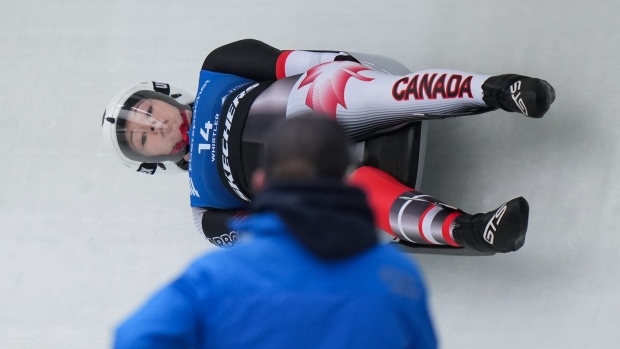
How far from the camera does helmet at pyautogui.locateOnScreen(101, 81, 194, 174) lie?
3.13 meters

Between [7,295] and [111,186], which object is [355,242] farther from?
[7,295]

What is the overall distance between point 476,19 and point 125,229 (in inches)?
68.9

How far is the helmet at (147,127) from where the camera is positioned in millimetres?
3129

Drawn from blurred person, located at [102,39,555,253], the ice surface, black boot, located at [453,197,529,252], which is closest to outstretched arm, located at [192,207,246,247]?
blurred person, located at [102,39,555,253]

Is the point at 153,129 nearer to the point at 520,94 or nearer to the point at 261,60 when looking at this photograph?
the point at 261,60

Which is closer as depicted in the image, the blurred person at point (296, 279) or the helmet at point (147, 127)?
the blurred person at point (296, 279)

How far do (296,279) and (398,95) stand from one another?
1.25 meters

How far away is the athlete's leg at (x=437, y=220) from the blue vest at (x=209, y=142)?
682 mm

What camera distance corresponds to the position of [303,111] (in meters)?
2.73

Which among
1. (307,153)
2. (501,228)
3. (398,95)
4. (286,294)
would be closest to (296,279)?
(286,294)

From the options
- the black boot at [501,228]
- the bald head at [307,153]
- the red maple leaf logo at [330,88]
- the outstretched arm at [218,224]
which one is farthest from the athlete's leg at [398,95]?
the bald head at [307,153]

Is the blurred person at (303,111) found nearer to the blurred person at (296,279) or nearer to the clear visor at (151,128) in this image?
the clear visor at (151,128)

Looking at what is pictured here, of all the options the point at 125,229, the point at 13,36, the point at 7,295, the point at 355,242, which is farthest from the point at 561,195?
the point at 13,36

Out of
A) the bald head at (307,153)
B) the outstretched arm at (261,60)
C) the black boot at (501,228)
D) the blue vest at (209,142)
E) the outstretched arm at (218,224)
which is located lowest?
the outstretched arm at (218,224)
